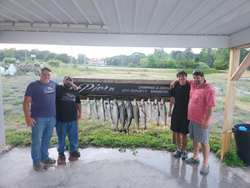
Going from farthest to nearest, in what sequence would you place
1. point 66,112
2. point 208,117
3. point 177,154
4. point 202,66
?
point 202,66, point 177,154, point 66,112, point 208,117

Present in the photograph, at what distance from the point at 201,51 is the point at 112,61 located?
5984 millimetres

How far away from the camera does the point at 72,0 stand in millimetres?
2289

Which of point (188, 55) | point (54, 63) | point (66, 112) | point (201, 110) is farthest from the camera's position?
point (188, 55)

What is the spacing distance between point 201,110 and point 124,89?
1.95 metres

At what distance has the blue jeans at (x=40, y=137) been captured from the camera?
10.5 ft

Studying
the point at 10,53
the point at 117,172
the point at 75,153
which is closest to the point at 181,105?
the point at 117,172

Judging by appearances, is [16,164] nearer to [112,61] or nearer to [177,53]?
[112,61]

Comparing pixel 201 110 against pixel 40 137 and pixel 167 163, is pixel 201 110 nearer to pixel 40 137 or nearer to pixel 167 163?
pixel 167 163

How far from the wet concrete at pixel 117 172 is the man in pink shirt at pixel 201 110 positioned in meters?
0.39

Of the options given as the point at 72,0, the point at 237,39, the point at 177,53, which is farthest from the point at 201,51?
the point at 72,0

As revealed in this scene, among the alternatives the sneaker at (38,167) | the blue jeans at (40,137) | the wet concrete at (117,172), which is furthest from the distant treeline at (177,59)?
the sneaker at (38,167)

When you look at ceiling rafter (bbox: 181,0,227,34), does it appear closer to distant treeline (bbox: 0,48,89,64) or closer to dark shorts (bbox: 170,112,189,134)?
dark shorts (bbox: 170,112,189,134)

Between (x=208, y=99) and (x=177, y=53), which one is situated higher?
(x=177, y=53)

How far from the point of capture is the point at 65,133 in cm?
368
